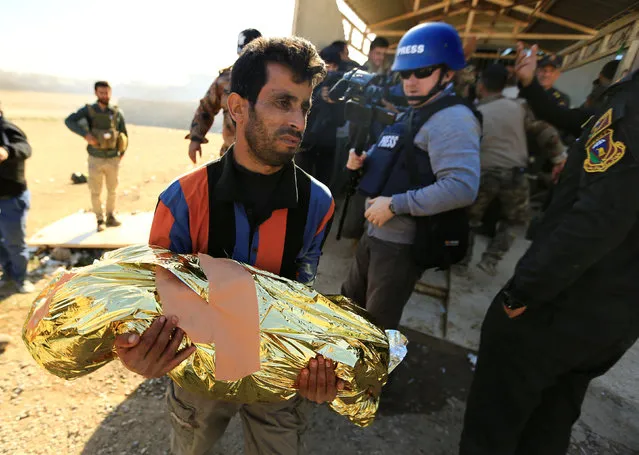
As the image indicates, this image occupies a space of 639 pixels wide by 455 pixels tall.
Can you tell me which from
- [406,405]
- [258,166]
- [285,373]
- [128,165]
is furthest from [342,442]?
[128,165]

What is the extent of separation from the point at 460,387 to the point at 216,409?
2.01 meters

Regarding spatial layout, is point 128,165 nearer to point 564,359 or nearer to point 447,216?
point 447,216

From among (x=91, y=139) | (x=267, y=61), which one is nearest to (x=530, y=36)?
(x=267, y=61)

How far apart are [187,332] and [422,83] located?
1.77 meters

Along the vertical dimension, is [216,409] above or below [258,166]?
below

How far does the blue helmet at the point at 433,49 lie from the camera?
1.88m

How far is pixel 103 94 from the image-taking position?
4.41 metres

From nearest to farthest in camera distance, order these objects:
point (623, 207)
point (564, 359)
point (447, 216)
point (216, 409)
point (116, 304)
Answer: point (116, 304), point (623, 207), point (216, 409), point (564, 359), point (447, 216)

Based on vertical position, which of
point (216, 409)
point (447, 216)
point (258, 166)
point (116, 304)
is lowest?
point (216, 409)

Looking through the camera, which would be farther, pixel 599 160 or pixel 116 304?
pixel 599 160

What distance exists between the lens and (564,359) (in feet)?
5.02

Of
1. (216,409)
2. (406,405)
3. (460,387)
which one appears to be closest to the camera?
(216,409)

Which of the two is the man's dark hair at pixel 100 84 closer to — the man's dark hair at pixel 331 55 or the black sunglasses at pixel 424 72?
the man's dark hair at pixel 331 55

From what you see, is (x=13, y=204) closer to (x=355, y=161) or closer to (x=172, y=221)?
(x=172, y=221)
